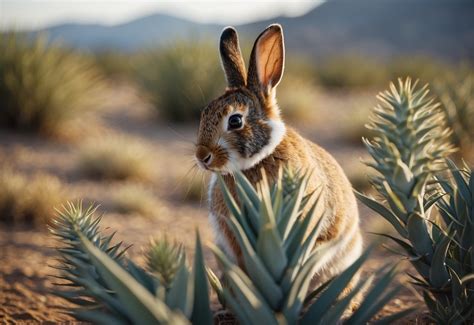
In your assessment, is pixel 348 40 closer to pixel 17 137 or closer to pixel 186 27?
pixel 186 27

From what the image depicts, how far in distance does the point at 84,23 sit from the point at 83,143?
4714 inches

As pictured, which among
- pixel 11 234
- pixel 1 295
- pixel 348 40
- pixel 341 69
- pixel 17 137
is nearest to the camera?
pixel 1 295

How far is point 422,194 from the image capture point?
2260 mm

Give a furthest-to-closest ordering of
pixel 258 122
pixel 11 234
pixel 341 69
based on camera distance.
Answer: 1. pixel 341 69
2. pixel 11 234
3. pixel 258 122

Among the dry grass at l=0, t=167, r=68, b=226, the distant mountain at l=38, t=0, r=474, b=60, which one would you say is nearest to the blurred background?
the dry grass at l=0, t=167, r=68, b=226

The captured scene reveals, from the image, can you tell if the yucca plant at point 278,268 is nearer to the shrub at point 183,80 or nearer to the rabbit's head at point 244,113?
the rabbit's head at point 244,113

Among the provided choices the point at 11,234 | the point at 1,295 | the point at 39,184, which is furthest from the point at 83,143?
the point at 1,295

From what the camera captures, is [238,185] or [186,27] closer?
[238,185]

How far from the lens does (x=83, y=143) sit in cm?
875

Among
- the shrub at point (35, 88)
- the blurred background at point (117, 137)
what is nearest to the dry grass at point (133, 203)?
the blurred background at point (117, 137)

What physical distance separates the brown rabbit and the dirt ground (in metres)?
0.60

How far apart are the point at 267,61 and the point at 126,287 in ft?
6.78

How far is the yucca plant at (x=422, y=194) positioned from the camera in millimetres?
2137

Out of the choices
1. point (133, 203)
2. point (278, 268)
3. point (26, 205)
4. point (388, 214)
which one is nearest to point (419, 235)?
point (388, 214)
